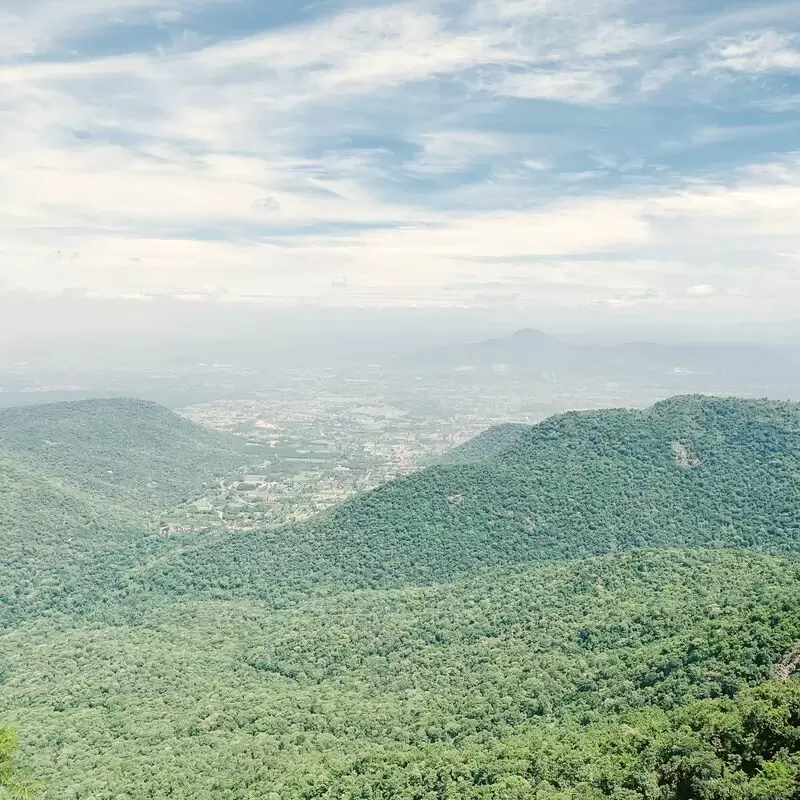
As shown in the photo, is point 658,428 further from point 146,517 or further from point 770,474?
point 146,517

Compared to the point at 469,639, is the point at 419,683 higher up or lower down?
lower down

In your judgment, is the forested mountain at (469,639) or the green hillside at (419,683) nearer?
the forested mountain at (469,639)

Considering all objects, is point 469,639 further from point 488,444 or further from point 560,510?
point 488,444

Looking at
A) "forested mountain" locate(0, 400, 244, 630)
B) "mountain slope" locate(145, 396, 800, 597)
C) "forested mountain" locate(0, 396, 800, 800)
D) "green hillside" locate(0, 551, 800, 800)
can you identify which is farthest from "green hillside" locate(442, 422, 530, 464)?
"green hillside" locate(0, 551, 800, 800)

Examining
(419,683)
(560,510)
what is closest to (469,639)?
(419,683)

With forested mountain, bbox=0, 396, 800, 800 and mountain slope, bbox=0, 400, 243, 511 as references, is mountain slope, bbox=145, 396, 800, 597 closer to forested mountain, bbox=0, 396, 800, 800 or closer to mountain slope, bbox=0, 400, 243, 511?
forested mountain, bbox=0, 396, 800, 800

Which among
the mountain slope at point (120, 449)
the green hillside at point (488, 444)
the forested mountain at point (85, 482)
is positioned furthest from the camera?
the green hillside at point (488, 444)

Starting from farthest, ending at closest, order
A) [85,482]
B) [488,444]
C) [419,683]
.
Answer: [488,444]
[85,482]
[419,683]

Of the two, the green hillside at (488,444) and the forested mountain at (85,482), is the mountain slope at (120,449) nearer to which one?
the forested mountain at (85,482)

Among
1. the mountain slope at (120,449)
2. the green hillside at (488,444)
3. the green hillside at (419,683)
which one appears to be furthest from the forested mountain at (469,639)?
the green hillside at (488,444)
